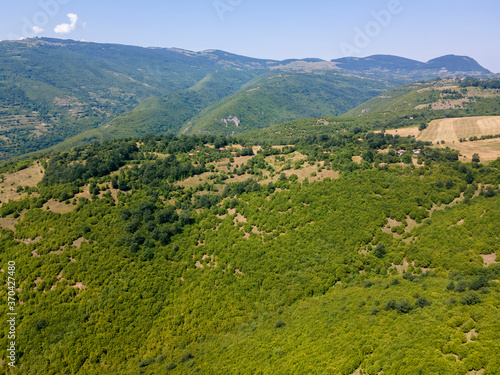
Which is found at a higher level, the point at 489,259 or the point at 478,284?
the point at 478,284

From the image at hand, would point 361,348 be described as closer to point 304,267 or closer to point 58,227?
point 304,267

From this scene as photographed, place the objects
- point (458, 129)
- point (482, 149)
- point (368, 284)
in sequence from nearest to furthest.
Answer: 1. point (368, 284)
2. point (482, 149)
3. point (458, 129)

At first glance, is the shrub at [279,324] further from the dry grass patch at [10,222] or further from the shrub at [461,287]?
the dry grass patch at [10,222]

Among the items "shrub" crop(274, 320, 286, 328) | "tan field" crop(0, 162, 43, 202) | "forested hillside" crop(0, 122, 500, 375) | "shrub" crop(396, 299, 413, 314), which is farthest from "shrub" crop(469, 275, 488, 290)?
"tan field" crop(0, 162, 43, 202)

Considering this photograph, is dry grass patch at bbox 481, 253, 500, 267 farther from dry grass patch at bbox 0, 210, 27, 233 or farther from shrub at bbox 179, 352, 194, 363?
dry grass patch at bbox 0, 210, 27, 233

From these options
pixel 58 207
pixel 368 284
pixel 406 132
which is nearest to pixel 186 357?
pixel 368 284

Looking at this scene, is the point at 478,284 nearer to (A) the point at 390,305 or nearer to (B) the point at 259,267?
(A) the point at 390,305

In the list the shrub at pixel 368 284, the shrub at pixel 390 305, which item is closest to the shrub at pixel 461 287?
the shrub at pixel 390 305
